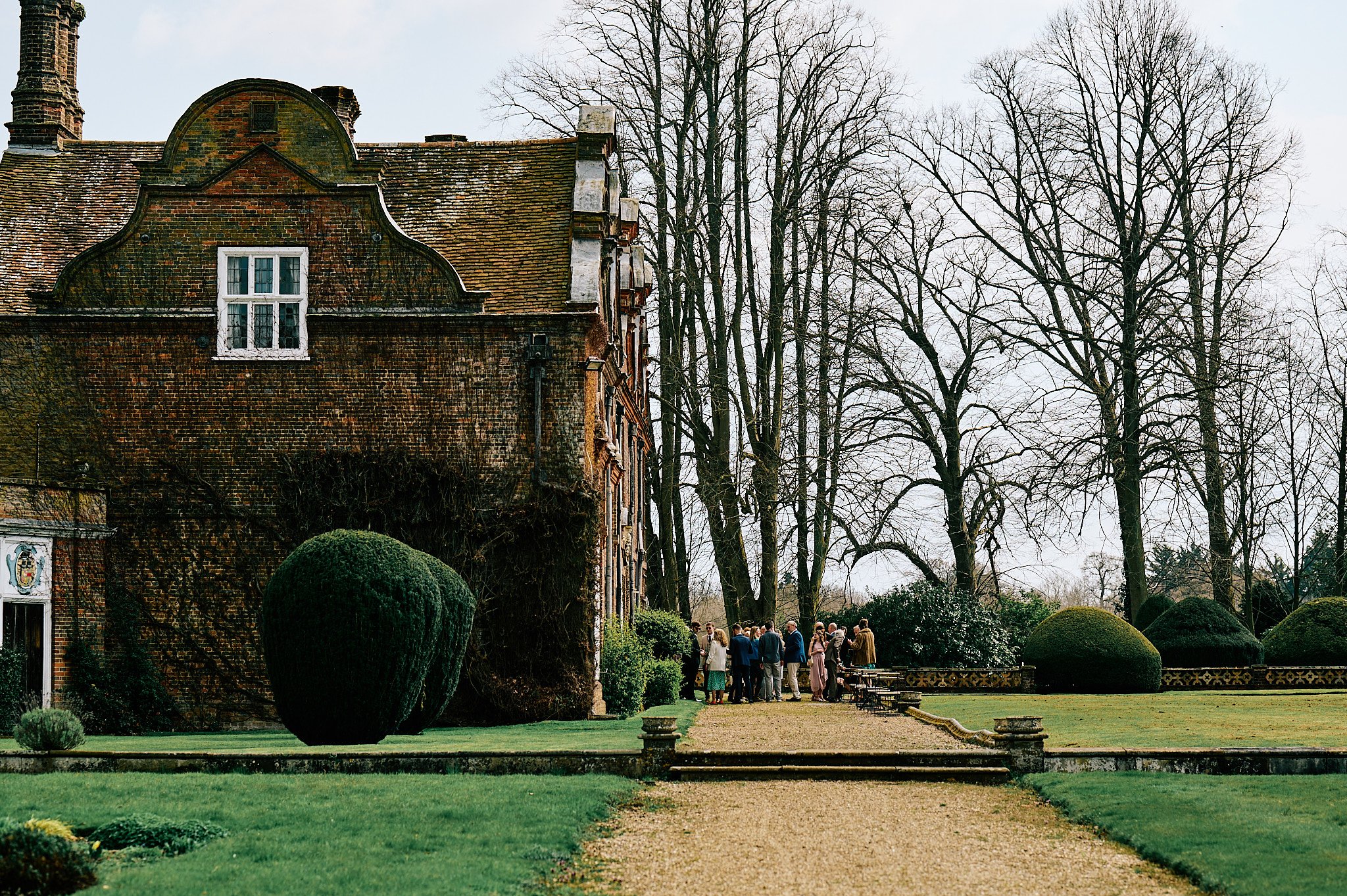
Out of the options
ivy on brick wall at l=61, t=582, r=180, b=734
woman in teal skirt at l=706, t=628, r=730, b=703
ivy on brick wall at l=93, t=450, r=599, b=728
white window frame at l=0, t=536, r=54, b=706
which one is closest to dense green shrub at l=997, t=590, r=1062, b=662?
woman in teal skirt at l=706, t=628, r=730, b=703

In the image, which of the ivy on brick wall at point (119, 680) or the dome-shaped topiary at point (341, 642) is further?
the ivy on brick wall at point (119, 680)

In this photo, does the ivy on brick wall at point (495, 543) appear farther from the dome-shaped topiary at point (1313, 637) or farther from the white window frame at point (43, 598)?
the dome-shaped topiary at point (1313, 637)

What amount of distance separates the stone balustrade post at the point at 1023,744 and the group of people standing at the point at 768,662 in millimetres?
14310

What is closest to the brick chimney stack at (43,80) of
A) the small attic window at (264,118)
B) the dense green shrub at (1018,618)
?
the small attic window at (264,118)

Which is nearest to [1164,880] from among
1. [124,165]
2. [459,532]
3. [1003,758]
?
[1003,758]

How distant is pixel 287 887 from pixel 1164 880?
572 centimetres

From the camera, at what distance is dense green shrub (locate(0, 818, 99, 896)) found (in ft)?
27.8

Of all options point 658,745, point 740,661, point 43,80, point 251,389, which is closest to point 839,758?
point 658,745

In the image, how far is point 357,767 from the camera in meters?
14.1

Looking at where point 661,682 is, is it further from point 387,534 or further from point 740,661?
point 387,534

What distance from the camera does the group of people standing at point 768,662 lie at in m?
29.6

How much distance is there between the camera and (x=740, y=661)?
97.3 feet

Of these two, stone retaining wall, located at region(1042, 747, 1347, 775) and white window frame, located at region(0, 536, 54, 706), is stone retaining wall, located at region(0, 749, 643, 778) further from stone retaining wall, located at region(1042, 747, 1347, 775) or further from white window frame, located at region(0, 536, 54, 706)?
white window frame, located at region(0, 536, 54, 706)

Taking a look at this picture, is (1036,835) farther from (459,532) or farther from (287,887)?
(459,532)
